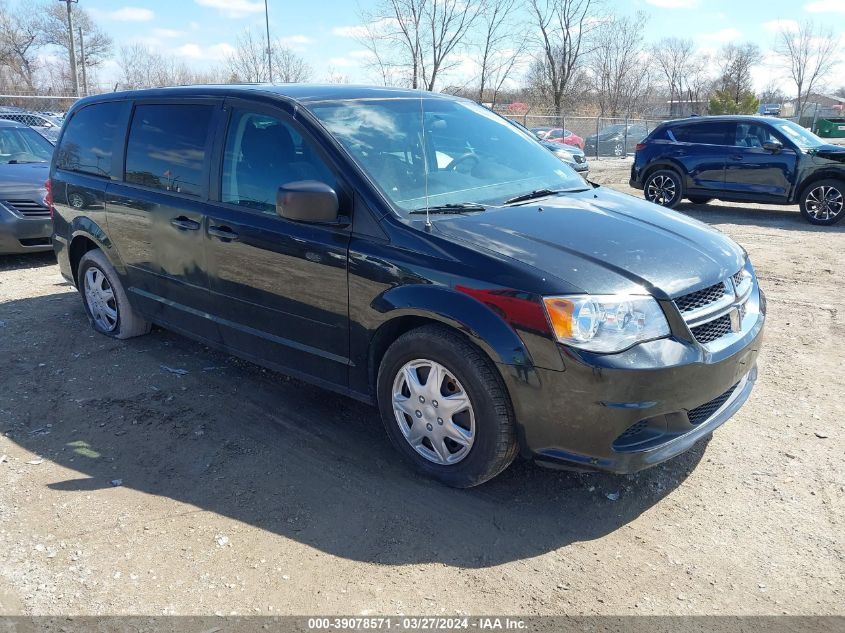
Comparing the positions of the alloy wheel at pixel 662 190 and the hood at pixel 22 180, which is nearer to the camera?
the hood at pixel 22 180

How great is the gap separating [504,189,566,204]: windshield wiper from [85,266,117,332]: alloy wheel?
3461 mm

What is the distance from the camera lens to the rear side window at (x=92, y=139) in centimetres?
510

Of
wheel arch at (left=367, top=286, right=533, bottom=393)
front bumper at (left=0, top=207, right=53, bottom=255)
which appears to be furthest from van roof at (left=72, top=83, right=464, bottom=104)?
front bumper at (left=0, top=207, right=53, bottom=255)

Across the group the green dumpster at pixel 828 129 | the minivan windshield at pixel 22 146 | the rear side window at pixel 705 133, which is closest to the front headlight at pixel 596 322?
the minivan windshield at pixel 22 146

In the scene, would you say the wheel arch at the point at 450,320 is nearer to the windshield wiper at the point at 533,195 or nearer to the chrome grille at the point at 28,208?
the windshield wiper at the point at 533,195

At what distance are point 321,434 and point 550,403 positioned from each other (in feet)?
5.28

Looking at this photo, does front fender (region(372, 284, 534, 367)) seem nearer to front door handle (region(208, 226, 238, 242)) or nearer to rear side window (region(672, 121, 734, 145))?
front door handle (region(208, 226, 238, 242))

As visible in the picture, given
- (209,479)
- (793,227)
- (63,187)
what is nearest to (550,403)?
(209,479)

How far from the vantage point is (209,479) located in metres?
3.53

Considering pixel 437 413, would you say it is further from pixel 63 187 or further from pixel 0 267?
pixel 0 267

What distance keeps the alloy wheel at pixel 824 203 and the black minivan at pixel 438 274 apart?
903cm

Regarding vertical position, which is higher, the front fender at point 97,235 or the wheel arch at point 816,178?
the wheel arch at point 816,178

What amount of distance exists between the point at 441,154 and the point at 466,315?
1.38 metres

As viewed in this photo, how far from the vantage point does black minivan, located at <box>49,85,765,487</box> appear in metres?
2.88
